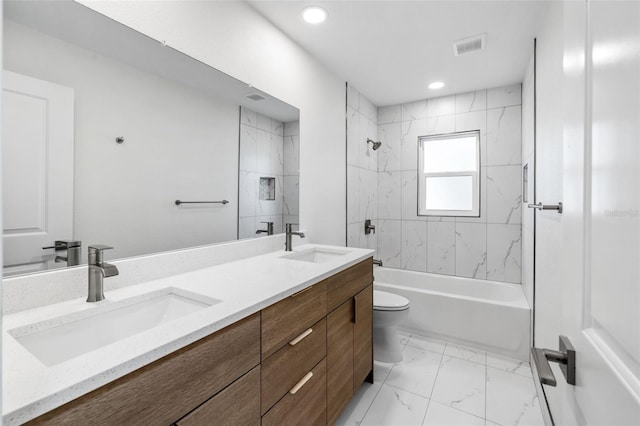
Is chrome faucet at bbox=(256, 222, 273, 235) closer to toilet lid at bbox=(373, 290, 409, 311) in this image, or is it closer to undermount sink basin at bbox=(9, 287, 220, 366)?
undermount sink basin at bbox=(9, 287, 220, 366)

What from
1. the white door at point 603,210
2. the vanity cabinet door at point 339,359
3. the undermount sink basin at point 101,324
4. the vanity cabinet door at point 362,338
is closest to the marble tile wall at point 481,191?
the vanity cabinet door at point 362,338

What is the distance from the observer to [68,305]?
39.5 inches

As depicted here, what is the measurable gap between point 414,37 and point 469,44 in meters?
0.45

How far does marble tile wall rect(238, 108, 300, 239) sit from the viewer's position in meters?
1.88

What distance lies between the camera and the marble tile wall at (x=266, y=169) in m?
1.88

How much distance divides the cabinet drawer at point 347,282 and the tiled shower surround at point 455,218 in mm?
1140

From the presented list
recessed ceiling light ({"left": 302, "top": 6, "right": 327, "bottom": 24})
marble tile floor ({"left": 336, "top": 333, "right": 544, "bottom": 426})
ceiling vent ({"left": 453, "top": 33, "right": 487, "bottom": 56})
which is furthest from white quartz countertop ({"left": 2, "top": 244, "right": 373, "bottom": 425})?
ceiling vent ({"left": 453, "top": 33, "right": 487, "bottom": 56})

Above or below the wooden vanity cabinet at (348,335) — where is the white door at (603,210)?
above

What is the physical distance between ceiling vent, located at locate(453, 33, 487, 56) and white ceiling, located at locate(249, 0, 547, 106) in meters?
0.04

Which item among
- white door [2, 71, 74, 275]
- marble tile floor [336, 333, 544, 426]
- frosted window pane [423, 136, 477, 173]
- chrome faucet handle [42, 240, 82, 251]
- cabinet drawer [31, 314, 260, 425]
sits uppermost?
frosted window pane [423, 136, 477, 173]

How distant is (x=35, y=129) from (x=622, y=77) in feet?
4.82

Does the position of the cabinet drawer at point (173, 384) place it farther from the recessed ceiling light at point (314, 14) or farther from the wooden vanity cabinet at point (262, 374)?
the recessed ceiling light at point (314, 14)

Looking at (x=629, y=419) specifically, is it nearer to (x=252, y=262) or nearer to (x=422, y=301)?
(x=252, y=262)

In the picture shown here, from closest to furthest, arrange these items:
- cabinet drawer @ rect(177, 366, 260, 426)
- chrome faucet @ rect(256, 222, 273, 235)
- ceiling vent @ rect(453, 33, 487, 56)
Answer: cabinet drawer @ rect(177, 366, 260, 426)
chrome faucet @ rect(256, 222, 273, 235)
ceiling vent @ rect(453, 33, 487, 56)
